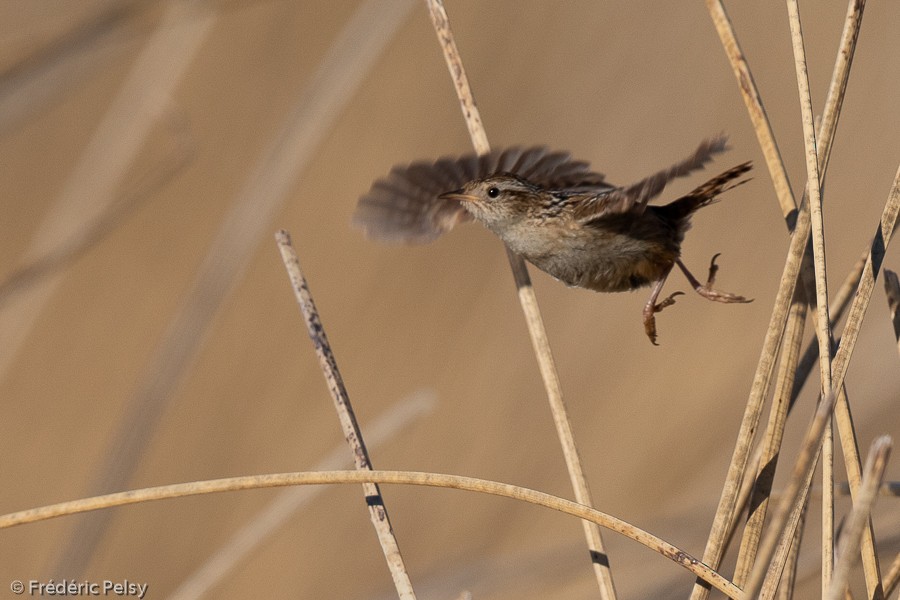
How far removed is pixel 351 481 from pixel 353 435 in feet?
0.63

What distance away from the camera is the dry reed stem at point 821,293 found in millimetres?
1233

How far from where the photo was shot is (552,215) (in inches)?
83.4

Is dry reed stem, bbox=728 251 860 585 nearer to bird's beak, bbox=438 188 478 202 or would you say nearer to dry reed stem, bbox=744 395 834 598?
dry reed stem, bbox=744 395 834 598

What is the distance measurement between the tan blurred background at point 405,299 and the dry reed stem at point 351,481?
2233mm

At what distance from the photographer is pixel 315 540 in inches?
150

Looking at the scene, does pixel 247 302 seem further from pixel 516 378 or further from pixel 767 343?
pixel 767 343

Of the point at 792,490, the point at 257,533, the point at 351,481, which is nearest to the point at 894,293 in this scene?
the point at 792,490

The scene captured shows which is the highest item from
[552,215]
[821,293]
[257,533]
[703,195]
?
[552,215]

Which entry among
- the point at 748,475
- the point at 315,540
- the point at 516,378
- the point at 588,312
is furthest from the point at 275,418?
the point at 748,475

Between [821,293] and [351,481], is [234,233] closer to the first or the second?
[351,481]

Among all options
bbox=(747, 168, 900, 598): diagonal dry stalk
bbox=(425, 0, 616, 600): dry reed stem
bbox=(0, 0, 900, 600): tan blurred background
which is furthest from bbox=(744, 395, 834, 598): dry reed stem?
bbox=(0, 0, 900, 600): tan blurred background

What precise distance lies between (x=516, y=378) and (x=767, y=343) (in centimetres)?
263

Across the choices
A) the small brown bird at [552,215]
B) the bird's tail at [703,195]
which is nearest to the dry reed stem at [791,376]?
the bird's tail at [703,195]

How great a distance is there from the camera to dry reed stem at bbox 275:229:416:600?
1.38 m
